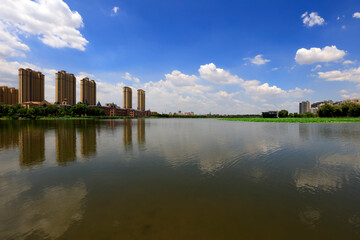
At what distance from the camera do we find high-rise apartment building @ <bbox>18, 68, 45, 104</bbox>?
157 metres

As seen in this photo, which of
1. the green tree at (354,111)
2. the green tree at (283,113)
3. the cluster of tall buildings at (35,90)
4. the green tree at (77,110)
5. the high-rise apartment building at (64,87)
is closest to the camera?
the green tree at (354,111)

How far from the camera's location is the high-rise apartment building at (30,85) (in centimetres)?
15688

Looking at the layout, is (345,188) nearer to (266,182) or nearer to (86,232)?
(266,182)

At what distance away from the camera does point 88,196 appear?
666 centimetres

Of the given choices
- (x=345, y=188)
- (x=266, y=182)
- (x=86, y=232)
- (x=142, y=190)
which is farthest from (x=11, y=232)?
(x=345, y=188)

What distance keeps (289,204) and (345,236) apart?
1.68 meters

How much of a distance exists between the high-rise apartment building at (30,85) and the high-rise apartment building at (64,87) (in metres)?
14.7

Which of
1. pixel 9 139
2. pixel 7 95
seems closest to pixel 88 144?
pixel 9 139

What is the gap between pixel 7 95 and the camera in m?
184

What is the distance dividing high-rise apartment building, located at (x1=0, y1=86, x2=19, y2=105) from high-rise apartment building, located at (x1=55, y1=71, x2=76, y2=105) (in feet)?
198

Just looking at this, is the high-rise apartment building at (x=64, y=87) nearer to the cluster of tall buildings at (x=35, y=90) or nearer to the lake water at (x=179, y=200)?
the cluster of tall buildings at (x=35, y=90)

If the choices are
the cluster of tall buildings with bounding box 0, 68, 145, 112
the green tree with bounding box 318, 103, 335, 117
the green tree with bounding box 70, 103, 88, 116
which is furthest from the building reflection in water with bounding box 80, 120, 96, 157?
the cluster of tall buildings with bounding box 0, 68, 145, 112

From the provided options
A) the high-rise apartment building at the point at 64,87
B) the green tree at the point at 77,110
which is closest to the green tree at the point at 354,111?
the green tree at the point at 77,110

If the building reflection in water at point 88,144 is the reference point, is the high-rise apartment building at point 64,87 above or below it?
above
